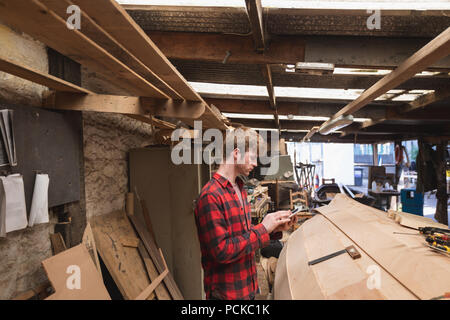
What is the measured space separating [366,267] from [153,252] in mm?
2303

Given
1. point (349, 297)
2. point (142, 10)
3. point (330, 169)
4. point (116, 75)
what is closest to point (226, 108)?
point (142, 10)

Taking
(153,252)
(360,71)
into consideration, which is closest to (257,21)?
(360,71)

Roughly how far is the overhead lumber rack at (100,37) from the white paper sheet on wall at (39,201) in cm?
73

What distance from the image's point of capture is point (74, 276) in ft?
6.06

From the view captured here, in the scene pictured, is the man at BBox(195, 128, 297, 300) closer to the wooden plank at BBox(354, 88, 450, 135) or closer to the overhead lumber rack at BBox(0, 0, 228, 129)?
the overhead lumber rack at BBox(0, 0, 228, 129)

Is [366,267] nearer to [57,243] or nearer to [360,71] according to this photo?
[360,71]

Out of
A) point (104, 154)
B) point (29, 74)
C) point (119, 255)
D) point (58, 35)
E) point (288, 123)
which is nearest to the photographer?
point (58, 35)

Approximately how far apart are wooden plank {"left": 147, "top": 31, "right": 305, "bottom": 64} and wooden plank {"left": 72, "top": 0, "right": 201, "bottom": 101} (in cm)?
84

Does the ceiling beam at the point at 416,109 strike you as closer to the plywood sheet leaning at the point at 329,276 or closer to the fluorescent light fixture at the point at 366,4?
the fluorescent light fixture at the point at 366,4

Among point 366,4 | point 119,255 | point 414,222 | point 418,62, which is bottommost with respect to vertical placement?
point 119,255

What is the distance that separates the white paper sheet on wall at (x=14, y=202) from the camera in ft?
4.93

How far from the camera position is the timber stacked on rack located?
1600mm

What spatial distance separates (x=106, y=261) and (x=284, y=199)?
6.61 metres
